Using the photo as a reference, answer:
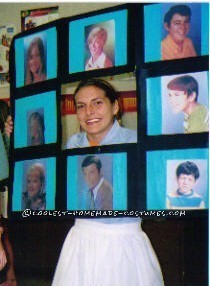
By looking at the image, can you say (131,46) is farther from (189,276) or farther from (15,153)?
(189,276)

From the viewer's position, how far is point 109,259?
2.34 feet

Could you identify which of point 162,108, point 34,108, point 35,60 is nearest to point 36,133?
point 34,108


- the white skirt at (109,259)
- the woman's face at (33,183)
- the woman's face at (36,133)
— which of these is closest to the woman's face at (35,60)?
the woman's face at (36,133)

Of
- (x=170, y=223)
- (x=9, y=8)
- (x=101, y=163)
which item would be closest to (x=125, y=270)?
(x=101, y=163)

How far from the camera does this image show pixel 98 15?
74 cm

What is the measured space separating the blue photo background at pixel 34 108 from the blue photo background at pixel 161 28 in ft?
0.70

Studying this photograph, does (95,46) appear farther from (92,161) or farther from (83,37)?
(92,161)

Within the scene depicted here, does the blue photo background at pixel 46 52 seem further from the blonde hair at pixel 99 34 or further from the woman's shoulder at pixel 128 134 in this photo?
the woman's shoulder at pixel 128 134

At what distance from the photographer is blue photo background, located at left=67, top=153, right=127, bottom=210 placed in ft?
2.31

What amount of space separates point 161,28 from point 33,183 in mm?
397

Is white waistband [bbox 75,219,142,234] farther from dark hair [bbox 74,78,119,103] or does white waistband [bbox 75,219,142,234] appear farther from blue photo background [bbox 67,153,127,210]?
dark hair [bbox 74,78,119,103]

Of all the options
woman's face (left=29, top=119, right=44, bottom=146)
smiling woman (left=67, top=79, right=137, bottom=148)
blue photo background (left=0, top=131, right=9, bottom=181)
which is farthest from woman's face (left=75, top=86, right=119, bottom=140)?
blue photo background (left=0, top=131, right=9, bottom=181)

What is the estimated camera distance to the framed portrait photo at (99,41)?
2.33 feet

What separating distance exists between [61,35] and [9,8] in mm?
202
